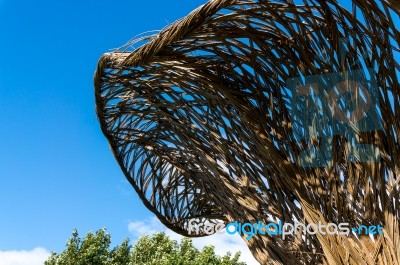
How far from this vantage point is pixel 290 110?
2859mm

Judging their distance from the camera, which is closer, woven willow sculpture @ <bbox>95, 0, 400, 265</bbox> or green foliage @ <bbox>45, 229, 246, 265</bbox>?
woven willow sculpture @ <bbox>95, 0, 400, 265</bbox>

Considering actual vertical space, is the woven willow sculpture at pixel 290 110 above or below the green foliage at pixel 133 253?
below

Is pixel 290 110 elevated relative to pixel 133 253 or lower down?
lower down

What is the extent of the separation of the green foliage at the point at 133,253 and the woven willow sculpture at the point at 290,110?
765 cm

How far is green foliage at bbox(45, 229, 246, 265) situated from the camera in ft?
37.1

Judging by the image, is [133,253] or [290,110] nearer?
[290,110]

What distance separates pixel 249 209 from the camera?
10.1 ft

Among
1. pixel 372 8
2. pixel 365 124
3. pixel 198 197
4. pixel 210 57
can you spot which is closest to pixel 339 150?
pixel 365 124

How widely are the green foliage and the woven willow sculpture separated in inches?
301

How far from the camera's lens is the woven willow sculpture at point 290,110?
7.46 ft

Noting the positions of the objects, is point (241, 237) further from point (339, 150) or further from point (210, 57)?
point (210, 57)

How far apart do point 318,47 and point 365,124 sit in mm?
487

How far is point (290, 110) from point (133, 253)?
1031 cm

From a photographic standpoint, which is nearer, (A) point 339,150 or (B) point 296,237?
(A) point 339,150
